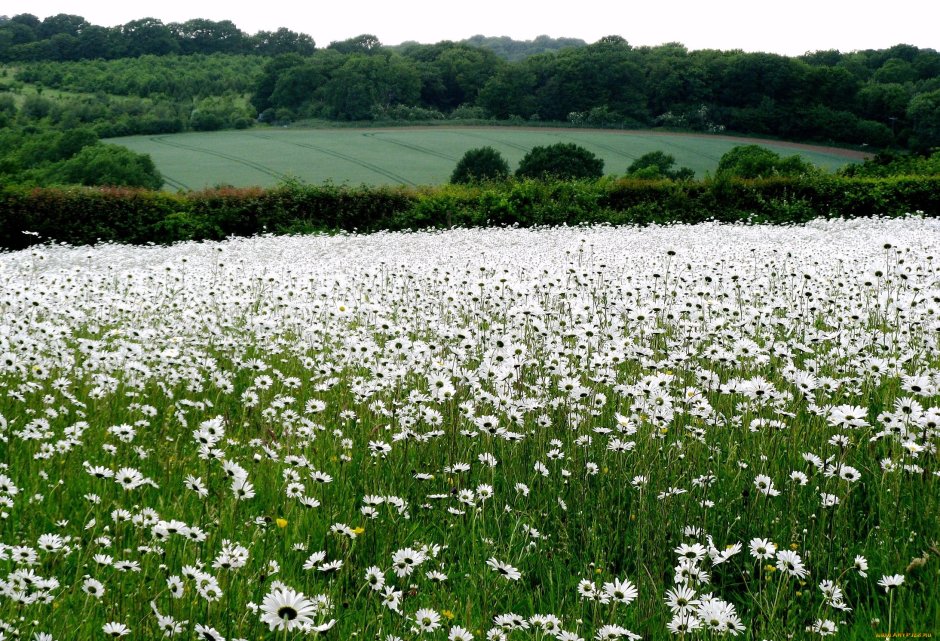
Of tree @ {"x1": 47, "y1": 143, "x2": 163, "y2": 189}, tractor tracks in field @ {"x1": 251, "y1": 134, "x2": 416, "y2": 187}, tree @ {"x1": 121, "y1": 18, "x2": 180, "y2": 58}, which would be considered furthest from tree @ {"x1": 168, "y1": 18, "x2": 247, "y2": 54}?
tree @ {"x1": 47, "y1": 143, "x2": 163, "y2": 189}

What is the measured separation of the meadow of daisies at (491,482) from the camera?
251 cm

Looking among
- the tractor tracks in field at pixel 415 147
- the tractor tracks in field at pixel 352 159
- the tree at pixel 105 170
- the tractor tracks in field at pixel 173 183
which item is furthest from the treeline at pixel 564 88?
the tree at pixel 105 170

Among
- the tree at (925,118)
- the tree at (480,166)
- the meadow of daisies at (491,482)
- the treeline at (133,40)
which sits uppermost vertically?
the treeline at (133,40)

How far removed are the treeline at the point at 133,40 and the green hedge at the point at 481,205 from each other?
53.2 metres

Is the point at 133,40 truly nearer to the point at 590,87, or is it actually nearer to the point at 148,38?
the point at 148,38

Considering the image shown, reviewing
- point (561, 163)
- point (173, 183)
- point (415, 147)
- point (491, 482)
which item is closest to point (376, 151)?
point (415, 147)

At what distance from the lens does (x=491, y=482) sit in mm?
3674

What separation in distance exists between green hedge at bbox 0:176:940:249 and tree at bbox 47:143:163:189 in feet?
35.8

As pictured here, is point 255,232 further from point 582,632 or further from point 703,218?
point 582,632

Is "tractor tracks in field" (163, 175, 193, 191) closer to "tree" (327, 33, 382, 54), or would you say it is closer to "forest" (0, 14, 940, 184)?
"forest" (0, 14, 940, 184)

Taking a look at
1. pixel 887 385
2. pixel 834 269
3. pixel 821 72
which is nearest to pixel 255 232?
pixel 834 269

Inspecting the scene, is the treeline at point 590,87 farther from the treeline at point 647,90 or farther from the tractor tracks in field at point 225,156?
the tractor tracks in field at point 225,156

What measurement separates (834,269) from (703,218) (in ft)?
42.9

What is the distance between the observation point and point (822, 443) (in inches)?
156
